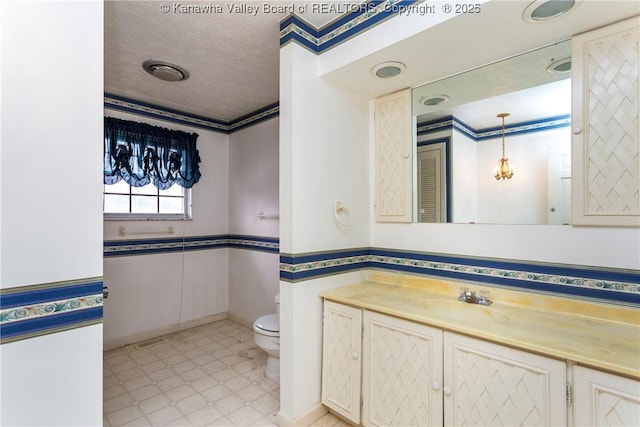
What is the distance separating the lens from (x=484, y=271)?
1751 mm

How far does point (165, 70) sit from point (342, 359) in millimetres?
2477

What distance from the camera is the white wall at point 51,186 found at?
3.44ft

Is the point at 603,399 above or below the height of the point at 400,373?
above

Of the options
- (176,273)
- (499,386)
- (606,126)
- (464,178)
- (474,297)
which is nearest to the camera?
(499,386)

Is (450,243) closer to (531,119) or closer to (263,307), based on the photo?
(531,119)

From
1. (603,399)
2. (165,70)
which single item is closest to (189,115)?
(165,70)

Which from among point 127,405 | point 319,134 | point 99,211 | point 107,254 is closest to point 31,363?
point 99,211

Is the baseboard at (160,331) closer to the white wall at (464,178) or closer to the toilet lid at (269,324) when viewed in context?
the toilet lid at (269,324)

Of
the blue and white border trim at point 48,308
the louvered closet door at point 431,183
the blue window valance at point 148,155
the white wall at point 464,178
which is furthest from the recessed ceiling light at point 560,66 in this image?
the blue window valance at point 148,155

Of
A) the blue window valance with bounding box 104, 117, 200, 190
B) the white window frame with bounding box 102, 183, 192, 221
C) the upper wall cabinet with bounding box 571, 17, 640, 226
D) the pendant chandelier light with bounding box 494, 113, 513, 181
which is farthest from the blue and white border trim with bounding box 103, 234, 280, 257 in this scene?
the upper wall cabinet with bounding box 571, 17, 640, 226

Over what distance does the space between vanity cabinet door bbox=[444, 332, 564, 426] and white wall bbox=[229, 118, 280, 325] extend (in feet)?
6.55

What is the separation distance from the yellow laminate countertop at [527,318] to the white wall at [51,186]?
123cm

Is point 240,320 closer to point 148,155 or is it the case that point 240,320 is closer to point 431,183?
point 148,155

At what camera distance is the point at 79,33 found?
1.18 meters
